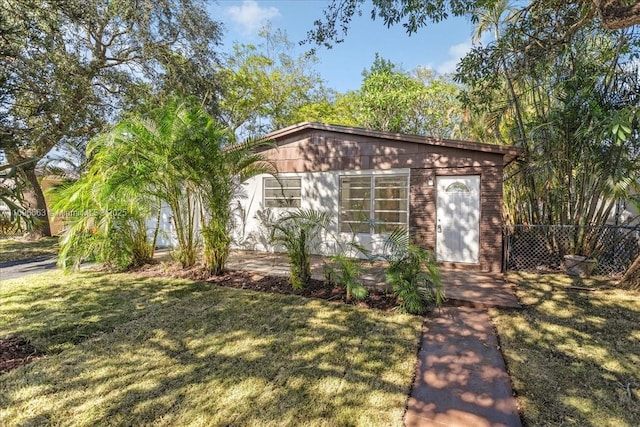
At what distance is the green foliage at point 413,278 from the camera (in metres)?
4.43

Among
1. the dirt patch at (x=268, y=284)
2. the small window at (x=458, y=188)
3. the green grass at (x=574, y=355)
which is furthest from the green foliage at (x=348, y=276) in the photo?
the small window at (x=458, y=188)

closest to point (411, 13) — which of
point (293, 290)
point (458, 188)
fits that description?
point (458, 188)

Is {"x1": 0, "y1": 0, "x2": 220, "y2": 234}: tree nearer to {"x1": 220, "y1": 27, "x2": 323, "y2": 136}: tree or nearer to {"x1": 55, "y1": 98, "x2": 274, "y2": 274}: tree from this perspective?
{"x1": 55, "y1": 98, "x2": 274, "y2": 274}: tree

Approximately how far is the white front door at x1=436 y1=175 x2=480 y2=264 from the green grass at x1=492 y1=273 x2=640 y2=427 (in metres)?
1.69

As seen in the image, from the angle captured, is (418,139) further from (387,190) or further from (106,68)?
(106,68)

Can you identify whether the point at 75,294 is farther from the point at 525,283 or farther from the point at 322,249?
the point at 525,283

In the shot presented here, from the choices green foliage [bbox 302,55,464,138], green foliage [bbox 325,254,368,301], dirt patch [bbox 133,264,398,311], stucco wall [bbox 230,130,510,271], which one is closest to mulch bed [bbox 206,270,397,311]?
dirt patch [bbox 133,264,398,311]

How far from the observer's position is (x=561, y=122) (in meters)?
6.32

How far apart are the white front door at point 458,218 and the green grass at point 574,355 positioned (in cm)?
169

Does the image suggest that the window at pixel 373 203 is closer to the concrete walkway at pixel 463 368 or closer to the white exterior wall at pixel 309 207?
the white exterior wall at pixel 309 207

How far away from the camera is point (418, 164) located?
24.0 feet

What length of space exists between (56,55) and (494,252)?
11435 mm

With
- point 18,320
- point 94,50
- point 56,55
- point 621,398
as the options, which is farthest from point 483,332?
point 94,50

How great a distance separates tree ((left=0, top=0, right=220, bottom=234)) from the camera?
7875 mm
